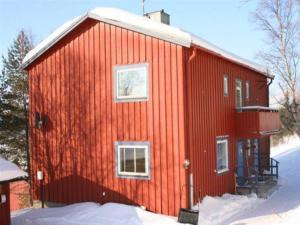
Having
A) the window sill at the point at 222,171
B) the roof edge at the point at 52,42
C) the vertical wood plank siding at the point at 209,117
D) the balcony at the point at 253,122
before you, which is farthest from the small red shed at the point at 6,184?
the balcony at the point at 253,122

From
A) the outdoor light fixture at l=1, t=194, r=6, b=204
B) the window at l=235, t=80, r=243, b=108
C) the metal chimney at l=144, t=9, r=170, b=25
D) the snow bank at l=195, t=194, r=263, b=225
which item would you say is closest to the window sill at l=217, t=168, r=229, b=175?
the snow bank at l=195, t=194, r=263, b=225

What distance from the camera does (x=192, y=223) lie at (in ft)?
38.9

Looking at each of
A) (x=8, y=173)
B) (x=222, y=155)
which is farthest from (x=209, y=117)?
(x=8, y=173)

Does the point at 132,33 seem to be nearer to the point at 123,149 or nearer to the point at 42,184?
the point at 123,149

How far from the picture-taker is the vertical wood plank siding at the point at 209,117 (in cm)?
1360

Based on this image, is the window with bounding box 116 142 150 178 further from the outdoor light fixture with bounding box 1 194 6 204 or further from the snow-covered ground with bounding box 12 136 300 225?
the outdoor light fixture with bounding box 1 194 6 204

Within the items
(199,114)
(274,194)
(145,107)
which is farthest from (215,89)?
(274,194)

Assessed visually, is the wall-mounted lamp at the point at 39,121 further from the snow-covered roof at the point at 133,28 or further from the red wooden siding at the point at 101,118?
the snow-covered roof at the point at 133,28

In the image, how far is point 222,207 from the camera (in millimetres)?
13930

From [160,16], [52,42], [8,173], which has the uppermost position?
[160,16]

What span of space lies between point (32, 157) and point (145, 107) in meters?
5.75

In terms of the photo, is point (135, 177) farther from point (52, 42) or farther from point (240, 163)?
point (240, 163)

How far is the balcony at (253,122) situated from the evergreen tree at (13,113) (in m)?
12.1

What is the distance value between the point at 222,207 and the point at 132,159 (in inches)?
137
